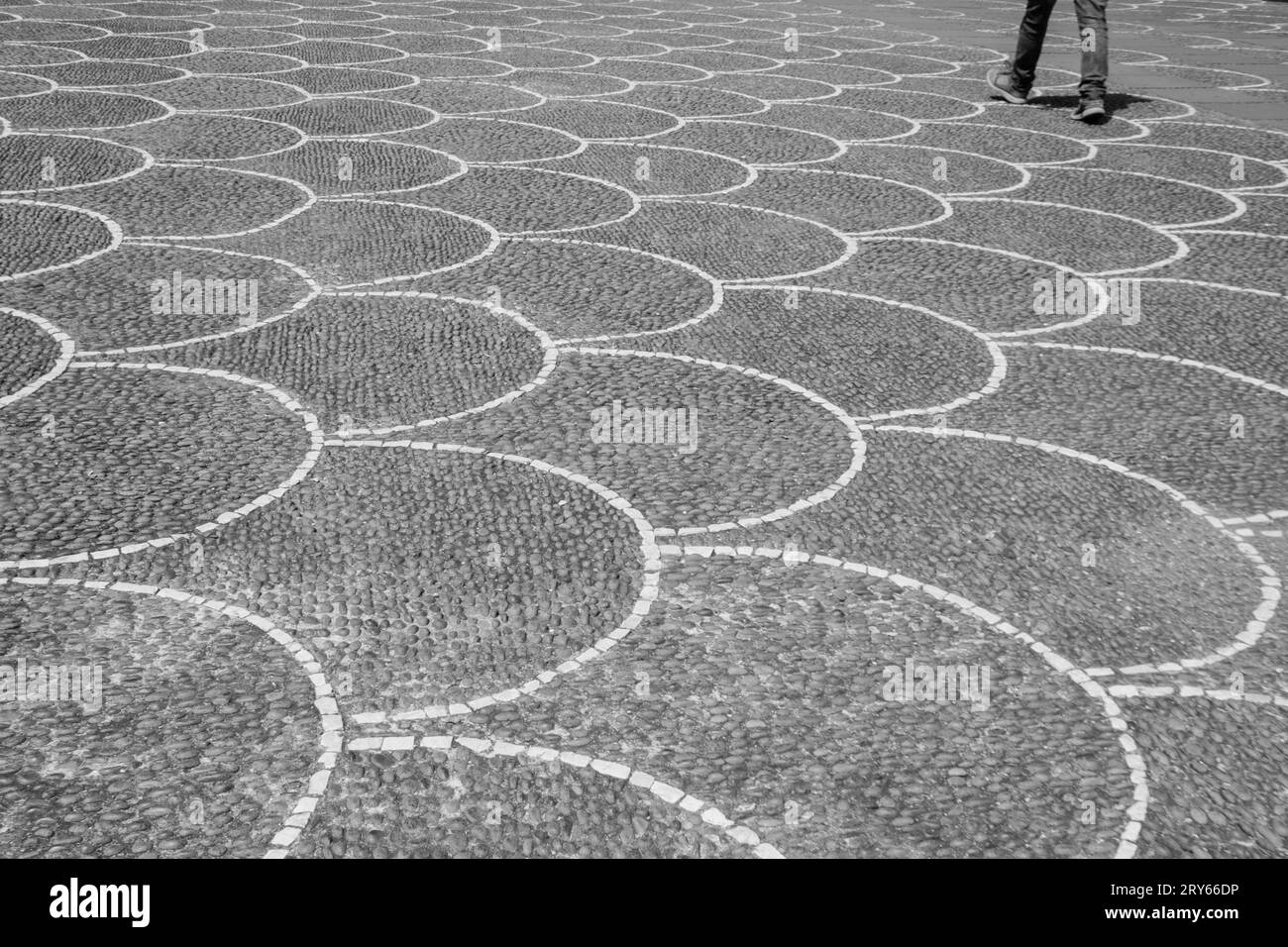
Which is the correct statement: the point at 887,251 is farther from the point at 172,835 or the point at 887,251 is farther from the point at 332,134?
the point at 172,835

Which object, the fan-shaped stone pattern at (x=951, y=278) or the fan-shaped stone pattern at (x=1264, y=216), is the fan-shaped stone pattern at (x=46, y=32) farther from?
the fan-shaped stone pattern at (x=1264, y=216)

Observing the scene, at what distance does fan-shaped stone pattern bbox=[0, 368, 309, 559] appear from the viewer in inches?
147

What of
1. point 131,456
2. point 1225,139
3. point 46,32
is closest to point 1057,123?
point 1225,139

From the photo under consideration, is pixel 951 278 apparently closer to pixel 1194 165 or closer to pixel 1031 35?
pixel 1194 165

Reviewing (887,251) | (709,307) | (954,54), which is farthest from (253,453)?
(954,54)

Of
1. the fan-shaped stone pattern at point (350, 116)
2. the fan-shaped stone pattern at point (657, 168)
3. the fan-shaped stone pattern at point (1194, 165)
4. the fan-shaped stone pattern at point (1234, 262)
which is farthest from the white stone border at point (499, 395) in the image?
the fan-shaped stone pattern at point (1194, 165)

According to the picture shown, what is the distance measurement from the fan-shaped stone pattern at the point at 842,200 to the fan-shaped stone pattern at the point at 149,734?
4.46 metres

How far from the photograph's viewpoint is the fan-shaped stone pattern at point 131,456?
374cm

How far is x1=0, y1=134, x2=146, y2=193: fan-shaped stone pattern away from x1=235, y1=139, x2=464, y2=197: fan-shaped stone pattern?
661 millimetres

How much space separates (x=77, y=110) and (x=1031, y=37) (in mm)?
6485

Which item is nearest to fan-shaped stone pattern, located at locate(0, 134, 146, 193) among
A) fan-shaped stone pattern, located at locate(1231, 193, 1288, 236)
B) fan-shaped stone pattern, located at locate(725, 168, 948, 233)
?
fan-shaped stone pattern, located at locate(725, 168, 948, 233)

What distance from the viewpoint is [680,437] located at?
4.43m

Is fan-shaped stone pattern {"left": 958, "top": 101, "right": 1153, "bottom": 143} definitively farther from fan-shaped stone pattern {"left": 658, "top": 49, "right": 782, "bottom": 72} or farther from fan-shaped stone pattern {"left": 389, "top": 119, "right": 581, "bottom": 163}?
fan-shaped stone pattern {"left": 389, "top": 119, "right": 581, "bottom": 163}

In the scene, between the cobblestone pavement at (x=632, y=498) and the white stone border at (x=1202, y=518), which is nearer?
the cobblestone pavement at (x=632, y=498)
